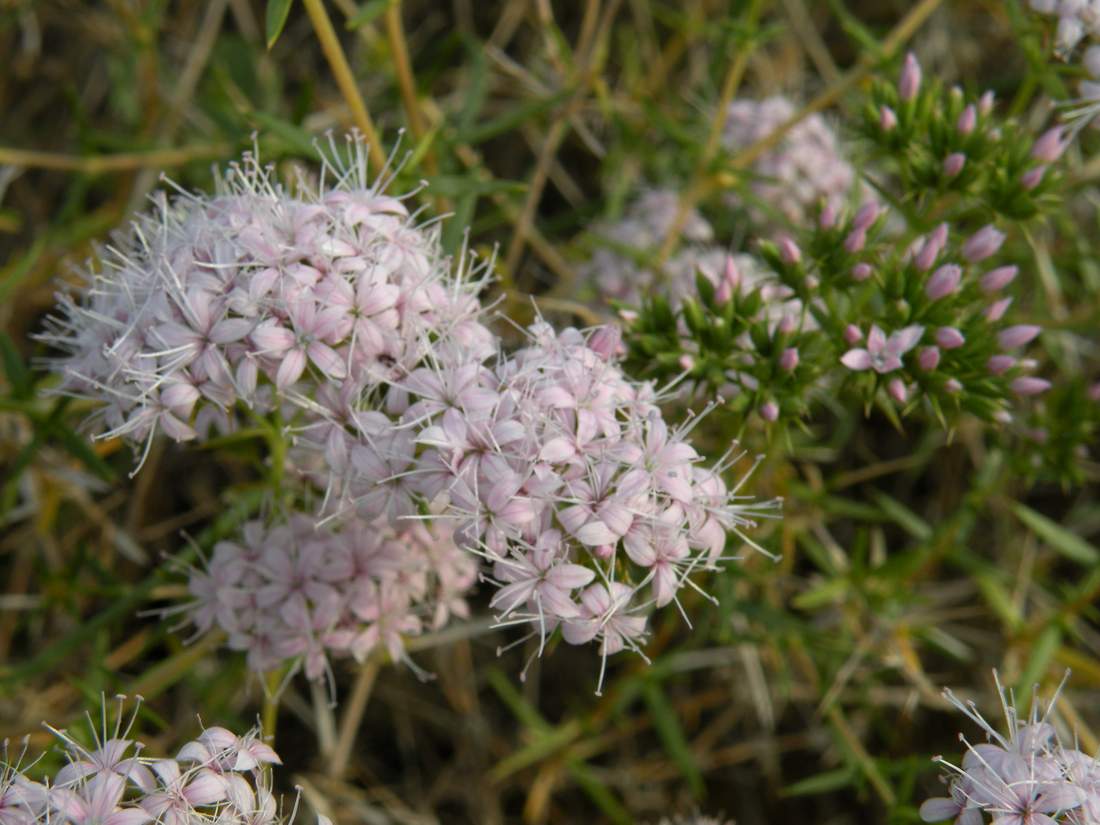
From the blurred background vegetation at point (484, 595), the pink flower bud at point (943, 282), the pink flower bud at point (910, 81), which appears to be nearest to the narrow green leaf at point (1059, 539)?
the blurred background vegetation at point (484, 595)

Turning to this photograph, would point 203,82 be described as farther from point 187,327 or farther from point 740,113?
point 187,327

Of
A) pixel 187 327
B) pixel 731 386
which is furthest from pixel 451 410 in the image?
pixel 731 386

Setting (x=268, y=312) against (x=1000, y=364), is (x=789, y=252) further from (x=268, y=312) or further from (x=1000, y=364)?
(x=268, y=312)

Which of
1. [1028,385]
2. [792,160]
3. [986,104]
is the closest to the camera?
[1028,385]

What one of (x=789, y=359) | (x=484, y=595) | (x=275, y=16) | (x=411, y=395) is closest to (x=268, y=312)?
(x=411, y=395)

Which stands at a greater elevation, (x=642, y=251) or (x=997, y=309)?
(x=997, y=309)

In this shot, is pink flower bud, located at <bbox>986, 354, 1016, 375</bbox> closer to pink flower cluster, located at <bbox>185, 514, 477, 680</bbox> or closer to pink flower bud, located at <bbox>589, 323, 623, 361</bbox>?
pink flower bud, located at <bbox>589, 323, 623, 361</bbox>

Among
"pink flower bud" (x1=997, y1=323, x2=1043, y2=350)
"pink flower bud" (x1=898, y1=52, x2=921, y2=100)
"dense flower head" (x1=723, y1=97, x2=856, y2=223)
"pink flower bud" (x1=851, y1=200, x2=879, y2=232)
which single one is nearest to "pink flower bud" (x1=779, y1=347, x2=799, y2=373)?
"pink flower bud" (x1=851, y1=200, x2=879, y2=232)

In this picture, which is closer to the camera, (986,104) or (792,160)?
(986,104)
